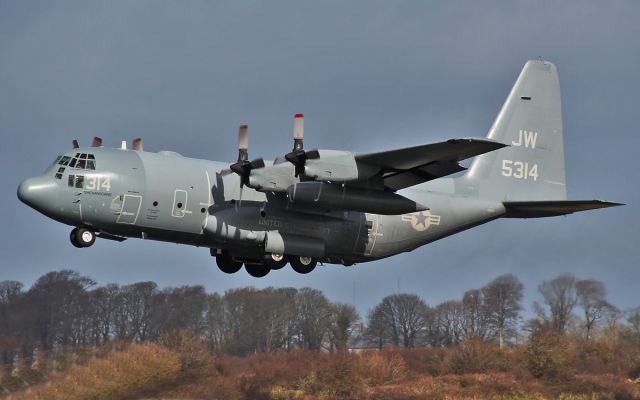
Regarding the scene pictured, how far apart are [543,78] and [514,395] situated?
34.5ft

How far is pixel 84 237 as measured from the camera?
2583 cm

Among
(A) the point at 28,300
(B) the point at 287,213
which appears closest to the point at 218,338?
(A) the point at 28,300

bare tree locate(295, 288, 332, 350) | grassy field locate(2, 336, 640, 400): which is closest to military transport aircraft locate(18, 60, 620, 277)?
grassy field locate(2, 336, 640, 400)

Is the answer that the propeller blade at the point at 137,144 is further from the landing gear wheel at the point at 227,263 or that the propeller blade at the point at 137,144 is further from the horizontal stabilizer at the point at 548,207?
the horizontal stabilizer at the point at 548,207

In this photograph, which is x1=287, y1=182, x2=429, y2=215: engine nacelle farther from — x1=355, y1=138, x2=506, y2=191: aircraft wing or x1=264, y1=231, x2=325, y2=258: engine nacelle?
x1=264, y1=231, x2=325, y2=258: engine nacelle

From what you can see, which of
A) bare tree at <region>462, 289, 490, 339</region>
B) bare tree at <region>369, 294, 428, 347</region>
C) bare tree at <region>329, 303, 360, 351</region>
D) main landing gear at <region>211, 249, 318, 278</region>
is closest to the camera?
main landing gear at <region>211, 249, 318, 278</region>

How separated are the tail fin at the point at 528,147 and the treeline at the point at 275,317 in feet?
20.6

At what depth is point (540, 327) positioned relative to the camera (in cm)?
3641

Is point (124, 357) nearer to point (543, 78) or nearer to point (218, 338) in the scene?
point (218, 338)

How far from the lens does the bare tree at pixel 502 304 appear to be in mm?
37062

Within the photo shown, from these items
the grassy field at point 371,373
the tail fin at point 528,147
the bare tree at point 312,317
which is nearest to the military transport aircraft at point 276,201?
the tail fin at point 528,147

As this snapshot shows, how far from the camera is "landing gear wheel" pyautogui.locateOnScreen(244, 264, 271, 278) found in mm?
29047

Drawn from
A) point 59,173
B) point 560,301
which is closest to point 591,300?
point 560,301

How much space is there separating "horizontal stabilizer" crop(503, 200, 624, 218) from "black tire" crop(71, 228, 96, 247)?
12354 mm
